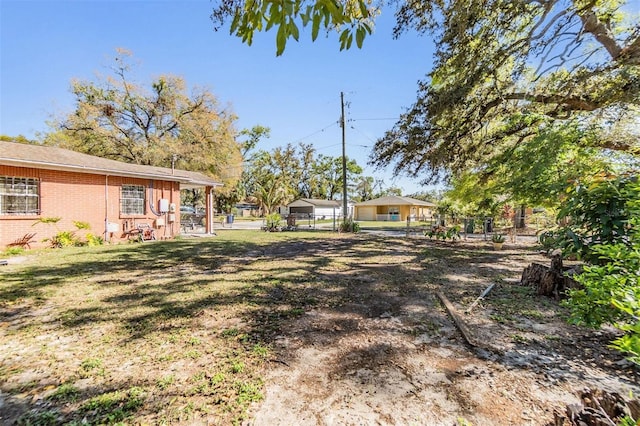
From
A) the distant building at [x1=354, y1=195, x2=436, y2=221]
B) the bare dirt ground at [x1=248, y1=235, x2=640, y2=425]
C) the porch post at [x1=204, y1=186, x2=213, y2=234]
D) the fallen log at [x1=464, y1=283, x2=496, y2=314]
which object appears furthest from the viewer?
the distant building at [x1=354, y1=195, x2=436, y2=221]

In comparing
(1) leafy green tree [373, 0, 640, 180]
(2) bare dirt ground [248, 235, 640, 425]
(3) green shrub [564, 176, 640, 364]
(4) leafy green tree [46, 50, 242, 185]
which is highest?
(4) leafy green tree [46, 50, 242, 185]

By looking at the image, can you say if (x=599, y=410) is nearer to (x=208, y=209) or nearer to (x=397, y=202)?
(x=208, y=209)

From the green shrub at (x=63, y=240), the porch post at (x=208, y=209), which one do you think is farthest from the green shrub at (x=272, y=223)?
the green shrub at (x=63, y=240)

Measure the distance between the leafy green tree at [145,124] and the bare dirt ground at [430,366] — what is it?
65.0 ft

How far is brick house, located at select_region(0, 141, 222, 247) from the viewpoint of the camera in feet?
30.3

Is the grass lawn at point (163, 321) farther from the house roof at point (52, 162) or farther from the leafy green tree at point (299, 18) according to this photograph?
the house roof at point (52, 162)

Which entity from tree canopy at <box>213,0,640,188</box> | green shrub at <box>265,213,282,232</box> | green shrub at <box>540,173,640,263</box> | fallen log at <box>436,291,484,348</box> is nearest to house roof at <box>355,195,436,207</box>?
green shrub at <box>265,213,282,232</box>

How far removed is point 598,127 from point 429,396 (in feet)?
29.1

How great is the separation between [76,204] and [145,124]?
45.6 ft

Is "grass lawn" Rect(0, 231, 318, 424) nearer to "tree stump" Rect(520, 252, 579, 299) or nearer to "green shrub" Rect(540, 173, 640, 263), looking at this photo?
"green shrub" Rect(540, 173, 640, 263)

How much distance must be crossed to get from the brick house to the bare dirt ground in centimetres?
1100

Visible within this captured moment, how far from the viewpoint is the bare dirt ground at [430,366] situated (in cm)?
209

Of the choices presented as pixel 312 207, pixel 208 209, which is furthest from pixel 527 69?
pixel 312 207

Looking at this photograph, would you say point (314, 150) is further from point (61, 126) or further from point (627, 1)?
point (627, 1)
